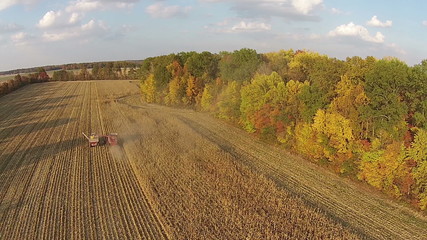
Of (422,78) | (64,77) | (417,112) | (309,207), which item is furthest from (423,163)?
(64,77)

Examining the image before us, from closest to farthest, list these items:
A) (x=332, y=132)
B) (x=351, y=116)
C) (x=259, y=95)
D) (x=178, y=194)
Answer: (x=178, y=194)
(x=351, y=116)
(x=332, y=132)
(x=259, y=95)

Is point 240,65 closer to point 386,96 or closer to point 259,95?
point 259,95

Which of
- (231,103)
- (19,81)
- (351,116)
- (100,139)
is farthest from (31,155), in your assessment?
(19,81)

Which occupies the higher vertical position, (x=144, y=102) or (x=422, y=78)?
(x=422, y=78)

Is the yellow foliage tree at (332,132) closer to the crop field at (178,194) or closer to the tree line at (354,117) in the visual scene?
the tree line at (354,117)

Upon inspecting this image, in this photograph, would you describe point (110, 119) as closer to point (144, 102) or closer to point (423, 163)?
point (144, 102)

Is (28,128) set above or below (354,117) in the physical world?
below
